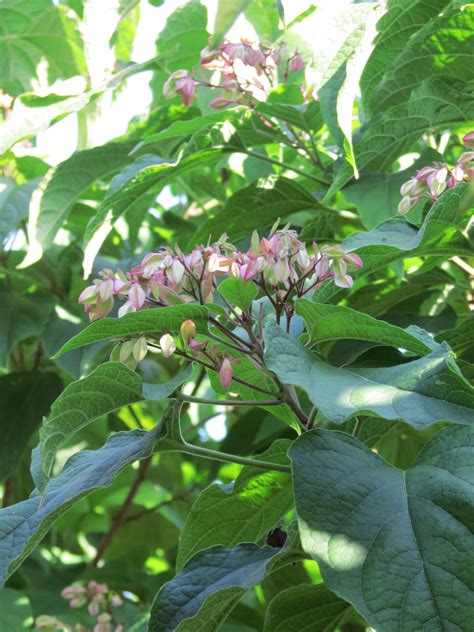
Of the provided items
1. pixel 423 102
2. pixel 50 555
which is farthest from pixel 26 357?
pixel 423 102

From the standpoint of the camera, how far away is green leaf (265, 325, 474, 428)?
2.07ft

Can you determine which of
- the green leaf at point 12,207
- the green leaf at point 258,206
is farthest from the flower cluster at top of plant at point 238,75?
the green leaf at point 12,207

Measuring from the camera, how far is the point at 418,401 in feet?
2.13

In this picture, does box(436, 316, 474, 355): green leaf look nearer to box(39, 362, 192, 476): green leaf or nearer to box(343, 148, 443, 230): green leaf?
box(343, 148, 443, 230): green leaf

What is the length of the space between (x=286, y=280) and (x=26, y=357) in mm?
1217

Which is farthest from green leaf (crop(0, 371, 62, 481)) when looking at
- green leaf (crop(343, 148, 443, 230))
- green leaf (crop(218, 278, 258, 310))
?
green leaf (crop(218, 278, 258, 310))

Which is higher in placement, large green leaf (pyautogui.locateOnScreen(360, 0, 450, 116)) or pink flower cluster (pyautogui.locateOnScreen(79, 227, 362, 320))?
large green leaf (pyautogui.locateOnScreen(360, 0, 450, 116))

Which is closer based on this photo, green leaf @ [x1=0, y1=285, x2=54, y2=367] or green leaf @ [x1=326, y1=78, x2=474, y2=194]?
green leaf @ [x1=326, y1=78, x2=474, y2=194]

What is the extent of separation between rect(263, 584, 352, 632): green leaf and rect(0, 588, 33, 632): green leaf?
0.62 m

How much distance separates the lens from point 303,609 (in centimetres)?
96

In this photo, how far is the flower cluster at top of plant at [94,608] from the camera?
56.6 inches

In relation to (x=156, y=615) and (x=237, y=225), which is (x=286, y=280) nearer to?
(x=156, y=615)

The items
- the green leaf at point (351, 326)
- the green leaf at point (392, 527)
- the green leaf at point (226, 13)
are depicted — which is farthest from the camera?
Answer: the green leaf at point (351, 326)

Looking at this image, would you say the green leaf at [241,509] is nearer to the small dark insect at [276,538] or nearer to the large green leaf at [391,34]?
the small dark insect at [276,538]
